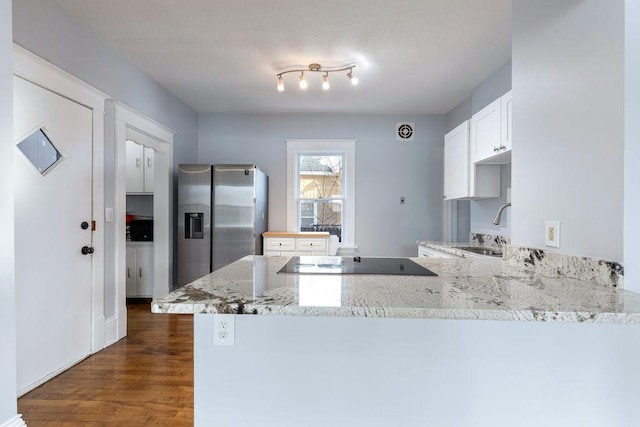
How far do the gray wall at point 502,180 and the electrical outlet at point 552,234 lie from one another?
199cm

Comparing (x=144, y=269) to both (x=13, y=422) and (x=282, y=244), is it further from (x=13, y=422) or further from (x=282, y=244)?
(x=13, y=422)

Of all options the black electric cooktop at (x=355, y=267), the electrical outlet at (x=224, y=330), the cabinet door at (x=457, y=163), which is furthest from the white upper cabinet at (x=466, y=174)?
the electrical outlet at (x=224, y=330)

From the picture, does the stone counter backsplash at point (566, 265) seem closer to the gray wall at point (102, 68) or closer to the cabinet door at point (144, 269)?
the gray wall at point (102, 68)

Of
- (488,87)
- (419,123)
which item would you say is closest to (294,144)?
(419,123)

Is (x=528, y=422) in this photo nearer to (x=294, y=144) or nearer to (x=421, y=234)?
(x=421, y=234)

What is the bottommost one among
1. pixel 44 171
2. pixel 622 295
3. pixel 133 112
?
pixel 622 295

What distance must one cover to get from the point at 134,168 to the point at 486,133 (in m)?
3.91

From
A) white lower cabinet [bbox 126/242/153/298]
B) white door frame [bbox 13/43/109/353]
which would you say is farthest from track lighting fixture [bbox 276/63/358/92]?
white lower cabinet [bbox 126/242/153/298]

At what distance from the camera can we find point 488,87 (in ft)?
11.3

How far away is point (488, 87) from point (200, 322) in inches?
137

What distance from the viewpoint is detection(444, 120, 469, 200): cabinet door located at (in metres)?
3.40

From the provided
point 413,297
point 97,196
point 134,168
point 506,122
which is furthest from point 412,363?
point 134,168

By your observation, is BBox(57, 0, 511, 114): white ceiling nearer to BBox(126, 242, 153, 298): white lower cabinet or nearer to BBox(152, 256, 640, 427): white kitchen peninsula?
BBox(126, 242, 153, 298): white lower cabinet

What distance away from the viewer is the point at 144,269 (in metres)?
4.14
